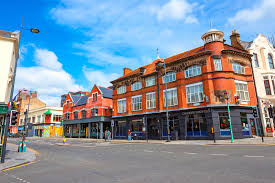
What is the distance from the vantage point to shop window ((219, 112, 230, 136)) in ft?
76.0

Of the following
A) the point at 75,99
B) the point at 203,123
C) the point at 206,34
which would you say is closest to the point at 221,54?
the point at 206,34

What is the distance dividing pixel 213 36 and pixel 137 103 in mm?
16747

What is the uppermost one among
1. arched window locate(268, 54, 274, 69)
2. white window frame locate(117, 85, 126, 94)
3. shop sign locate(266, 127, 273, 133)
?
arched window locate(268, 54, 274, 69)

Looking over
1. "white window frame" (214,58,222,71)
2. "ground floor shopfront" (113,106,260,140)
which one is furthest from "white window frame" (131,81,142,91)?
"white window frame" (214,58,222,71)

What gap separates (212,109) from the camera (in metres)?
23.7

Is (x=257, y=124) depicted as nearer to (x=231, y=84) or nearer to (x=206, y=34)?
(x=231, y=84)

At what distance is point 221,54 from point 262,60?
9047 millimetres

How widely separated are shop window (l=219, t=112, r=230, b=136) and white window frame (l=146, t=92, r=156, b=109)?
10.9m

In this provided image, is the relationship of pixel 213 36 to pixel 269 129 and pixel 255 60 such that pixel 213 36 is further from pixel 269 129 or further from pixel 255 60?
pixel 269 129

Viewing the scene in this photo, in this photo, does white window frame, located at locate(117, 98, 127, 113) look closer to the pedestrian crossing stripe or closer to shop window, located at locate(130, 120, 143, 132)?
shop window, located at locate(130, 120, 143, 132)

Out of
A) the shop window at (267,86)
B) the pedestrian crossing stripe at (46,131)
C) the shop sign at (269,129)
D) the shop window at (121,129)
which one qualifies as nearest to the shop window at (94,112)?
the shop window at (121,129)

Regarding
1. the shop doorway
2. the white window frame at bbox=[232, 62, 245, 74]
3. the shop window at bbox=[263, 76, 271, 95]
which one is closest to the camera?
the shop doorway

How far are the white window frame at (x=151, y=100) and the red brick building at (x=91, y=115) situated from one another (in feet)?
37.9

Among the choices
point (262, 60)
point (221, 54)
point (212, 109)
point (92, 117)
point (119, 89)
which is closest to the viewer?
point (212, 109)
